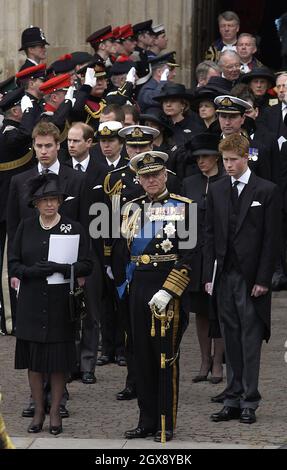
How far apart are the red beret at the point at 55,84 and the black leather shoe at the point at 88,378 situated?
3450mm

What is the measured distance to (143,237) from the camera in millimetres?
11547

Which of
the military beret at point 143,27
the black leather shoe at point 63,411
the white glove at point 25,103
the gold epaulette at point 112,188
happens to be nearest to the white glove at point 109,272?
the gold epaulette at point 112,188

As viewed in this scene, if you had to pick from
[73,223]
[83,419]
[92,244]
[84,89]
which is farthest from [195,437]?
[84,89]

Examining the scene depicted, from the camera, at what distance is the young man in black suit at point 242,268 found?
1182cm

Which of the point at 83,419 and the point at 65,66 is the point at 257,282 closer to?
the point at 83,419

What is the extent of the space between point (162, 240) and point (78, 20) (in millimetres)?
9567

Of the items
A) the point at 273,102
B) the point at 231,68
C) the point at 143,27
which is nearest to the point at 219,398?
the point at 273,102

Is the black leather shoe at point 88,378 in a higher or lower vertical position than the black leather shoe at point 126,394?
higher

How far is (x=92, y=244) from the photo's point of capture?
13469 millimetres

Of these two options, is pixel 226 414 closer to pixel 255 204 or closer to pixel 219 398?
pixel 219 398

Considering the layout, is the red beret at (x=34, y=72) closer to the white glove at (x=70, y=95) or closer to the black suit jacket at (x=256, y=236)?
the white glove at (x=70, y=95)

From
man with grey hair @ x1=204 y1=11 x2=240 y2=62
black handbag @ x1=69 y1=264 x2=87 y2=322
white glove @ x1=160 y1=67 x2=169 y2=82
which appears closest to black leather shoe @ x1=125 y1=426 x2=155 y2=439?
black handbag @ x1=69 y1=264 x2=87 y2=322

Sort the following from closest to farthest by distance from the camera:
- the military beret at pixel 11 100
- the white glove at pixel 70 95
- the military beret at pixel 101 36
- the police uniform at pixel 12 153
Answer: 1. the police uniform at pixel 12 153
2. the white glove at pixel 70 95
3. the military beret at pixel 11 100
4. the military beret at pixel 101 36

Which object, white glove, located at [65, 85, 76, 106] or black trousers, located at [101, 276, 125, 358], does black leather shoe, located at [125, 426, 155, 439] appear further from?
white glove, located at [65, 85, 76, 106]
